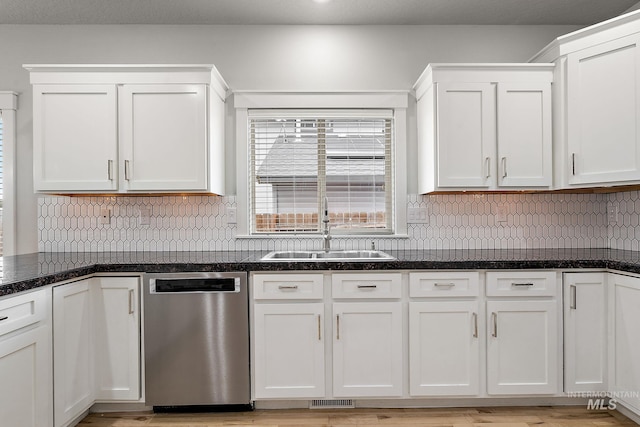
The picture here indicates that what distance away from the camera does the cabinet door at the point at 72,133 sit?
256 centimetres

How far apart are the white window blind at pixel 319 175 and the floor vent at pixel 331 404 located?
1.20 metres

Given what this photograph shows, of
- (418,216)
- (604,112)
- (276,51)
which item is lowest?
(418,216)

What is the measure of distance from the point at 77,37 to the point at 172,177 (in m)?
1.47

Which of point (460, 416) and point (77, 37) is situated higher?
point (77, 37)

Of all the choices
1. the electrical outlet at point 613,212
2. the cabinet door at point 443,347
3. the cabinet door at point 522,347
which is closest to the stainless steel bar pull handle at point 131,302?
the cabinet door at point 443,347

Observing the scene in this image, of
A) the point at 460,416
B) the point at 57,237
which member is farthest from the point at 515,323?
the point at 57,237

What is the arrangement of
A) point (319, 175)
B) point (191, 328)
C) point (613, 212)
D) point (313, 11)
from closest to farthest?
1. point (191, 328)
2. point (313, 11)
3. point (613, 212)
4. point (319, 175)

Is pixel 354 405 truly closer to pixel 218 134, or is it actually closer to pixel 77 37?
pixel 218 134

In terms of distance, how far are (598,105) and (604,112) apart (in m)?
0.06

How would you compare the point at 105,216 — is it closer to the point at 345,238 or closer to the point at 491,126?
the point at 345,238

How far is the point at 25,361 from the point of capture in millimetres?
1747

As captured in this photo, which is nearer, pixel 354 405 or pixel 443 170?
pixel 354 405

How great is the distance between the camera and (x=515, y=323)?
7.58 feet

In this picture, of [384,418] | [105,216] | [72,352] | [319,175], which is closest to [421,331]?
[384,418]
